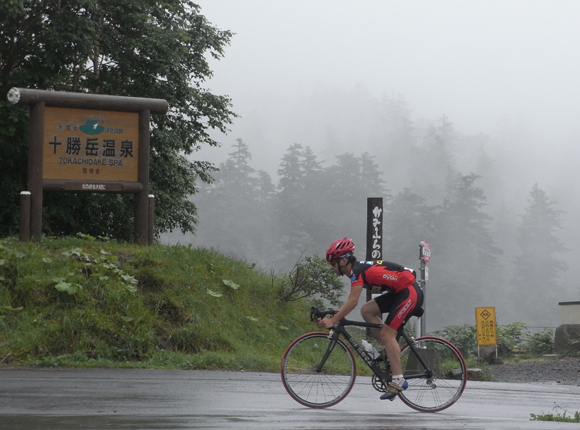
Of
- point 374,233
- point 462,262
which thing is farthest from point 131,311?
point 462,262

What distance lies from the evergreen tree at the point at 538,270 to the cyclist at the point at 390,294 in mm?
98450

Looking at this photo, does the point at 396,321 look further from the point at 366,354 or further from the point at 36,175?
the point at 36,175

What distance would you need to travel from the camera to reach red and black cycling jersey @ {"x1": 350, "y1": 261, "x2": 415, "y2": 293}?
26.3ft

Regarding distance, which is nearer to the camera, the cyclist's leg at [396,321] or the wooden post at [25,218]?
the cyclist's leg at [396,321]

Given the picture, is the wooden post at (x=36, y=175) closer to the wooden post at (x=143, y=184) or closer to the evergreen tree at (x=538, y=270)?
the wooden post at (x=143, y=184)

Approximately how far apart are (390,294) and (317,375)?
1.17 meters

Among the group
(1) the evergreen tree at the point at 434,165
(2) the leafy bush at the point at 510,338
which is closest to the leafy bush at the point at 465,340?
(2) the leafy bush at the point at 510,338

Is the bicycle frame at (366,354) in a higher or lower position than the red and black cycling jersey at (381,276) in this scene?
lower

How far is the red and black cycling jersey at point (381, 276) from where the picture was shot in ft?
26.3

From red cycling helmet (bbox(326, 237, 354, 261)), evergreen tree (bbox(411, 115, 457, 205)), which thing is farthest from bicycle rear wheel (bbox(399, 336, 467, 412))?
evergreen tree (bbox(411, 115, 457, 205))

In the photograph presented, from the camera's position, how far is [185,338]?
46.1 ft

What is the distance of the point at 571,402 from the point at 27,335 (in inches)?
334

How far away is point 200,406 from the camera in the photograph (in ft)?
26.0

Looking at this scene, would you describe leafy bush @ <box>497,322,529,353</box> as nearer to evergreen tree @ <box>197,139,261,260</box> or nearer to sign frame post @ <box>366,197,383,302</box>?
sign frame post @ <box>366,197,383,302</box>
